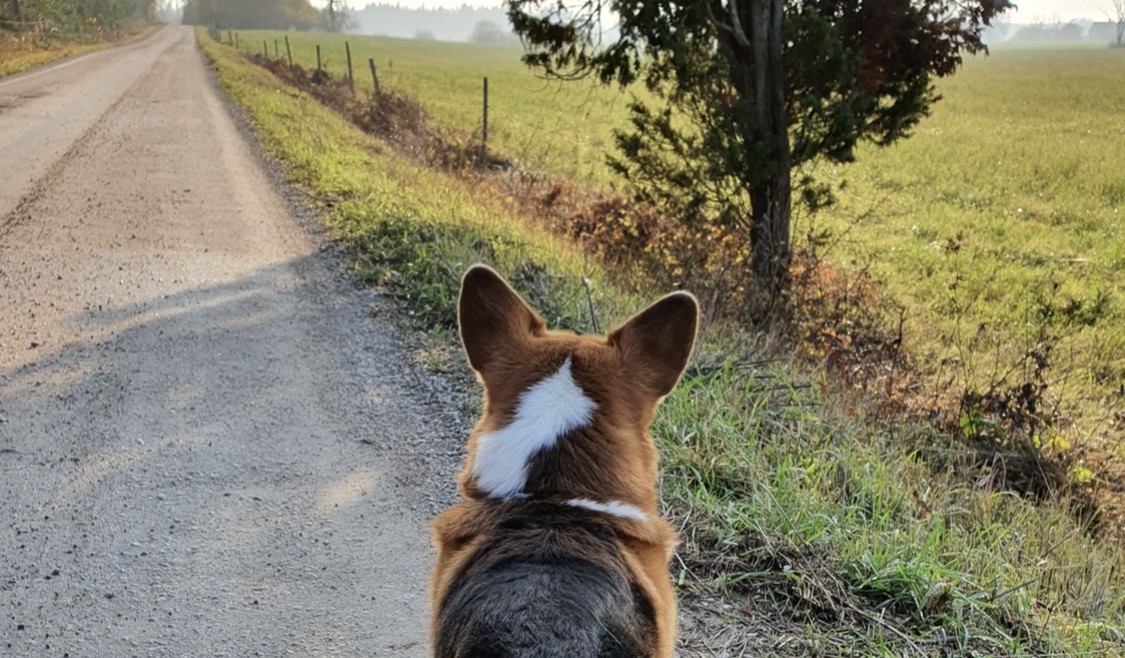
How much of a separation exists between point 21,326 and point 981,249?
1455 centimetres

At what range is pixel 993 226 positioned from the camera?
16078 mm

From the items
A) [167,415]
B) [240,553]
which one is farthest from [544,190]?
[240,553]

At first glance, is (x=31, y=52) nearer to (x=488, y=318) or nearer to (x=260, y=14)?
(x=488, y=318)

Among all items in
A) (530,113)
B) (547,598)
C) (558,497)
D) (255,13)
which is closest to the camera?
(547,598)

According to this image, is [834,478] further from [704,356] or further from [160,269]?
[160,269]

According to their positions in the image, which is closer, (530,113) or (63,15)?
(530,113)

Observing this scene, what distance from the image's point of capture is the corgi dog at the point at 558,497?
1913 mm

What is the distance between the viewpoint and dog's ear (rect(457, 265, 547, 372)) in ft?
8.62

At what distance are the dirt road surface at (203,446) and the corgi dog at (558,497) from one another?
138 centimetres

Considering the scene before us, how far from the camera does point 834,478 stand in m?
4.66

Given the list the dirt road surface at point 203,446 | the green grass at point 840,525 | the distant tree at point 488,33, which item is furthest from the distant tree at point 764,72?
the distant tree at point 488,33

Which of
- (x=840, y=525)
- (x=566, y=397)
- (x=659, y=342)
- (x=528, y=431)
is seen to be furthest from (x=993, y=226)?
(x=528, y=431)

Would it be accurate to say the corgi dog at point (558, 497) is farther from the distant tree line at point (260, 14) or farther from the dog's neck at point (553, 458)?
the distant tree line at point (260, 14)

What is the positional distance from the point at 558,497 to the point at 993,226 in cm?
1647
